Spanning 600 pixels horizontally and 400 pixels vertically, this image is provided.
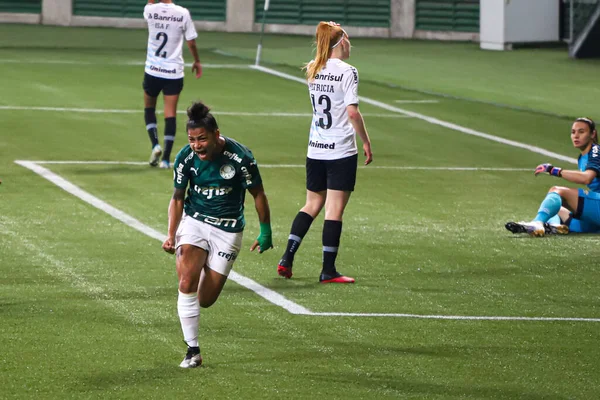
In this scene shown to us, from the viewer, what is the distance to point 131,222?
14.2 metres

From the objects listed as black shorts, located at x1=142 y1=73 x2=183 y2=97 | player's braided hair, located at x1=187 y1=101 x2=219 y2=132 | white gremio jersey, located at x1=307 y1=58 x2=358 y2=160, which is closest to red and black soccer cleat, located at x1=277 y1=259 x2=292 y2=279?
white gremio jersey, located at x1=307 y1=58 x2=358 y2=160

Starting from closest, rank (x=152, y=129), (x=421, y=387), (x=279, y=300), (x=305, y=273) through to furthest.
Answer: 1. (x=421, y=387)
2. (x=279, y=300)
3. (x=305, y=273)
4. (x=152, y=129)

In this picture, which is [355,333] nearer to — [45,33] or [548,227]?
[548,227]

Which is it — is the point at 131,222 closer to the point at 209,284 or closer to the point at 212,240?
the point at 209,284

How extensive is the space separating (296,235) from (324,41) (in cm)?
177

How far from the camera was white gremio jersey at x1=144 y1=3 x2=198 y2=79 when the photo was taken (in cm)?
1841

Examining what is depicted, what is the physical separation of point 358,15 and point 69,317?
40299 mm

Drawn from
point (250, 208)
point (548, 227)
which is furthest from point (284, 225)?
point (548, 227)

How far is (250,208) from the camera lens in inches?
614

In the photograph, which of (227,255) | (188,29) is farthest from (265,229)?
(188,29)

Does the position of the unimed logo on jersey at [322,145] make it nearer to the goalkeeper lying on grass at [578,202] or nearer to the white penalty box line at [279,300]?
the white penalty box line at [279,300]

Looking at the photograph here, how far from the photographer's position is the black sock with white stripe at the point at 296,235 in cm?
1161

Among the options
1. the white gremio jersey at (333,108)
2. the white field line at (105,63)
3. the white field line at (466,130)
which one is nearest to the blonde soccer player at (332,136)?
the white gremio jersey at (333,108)

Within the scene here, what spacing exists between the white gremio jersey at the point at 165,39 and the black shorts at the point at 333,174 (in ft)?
23.2
